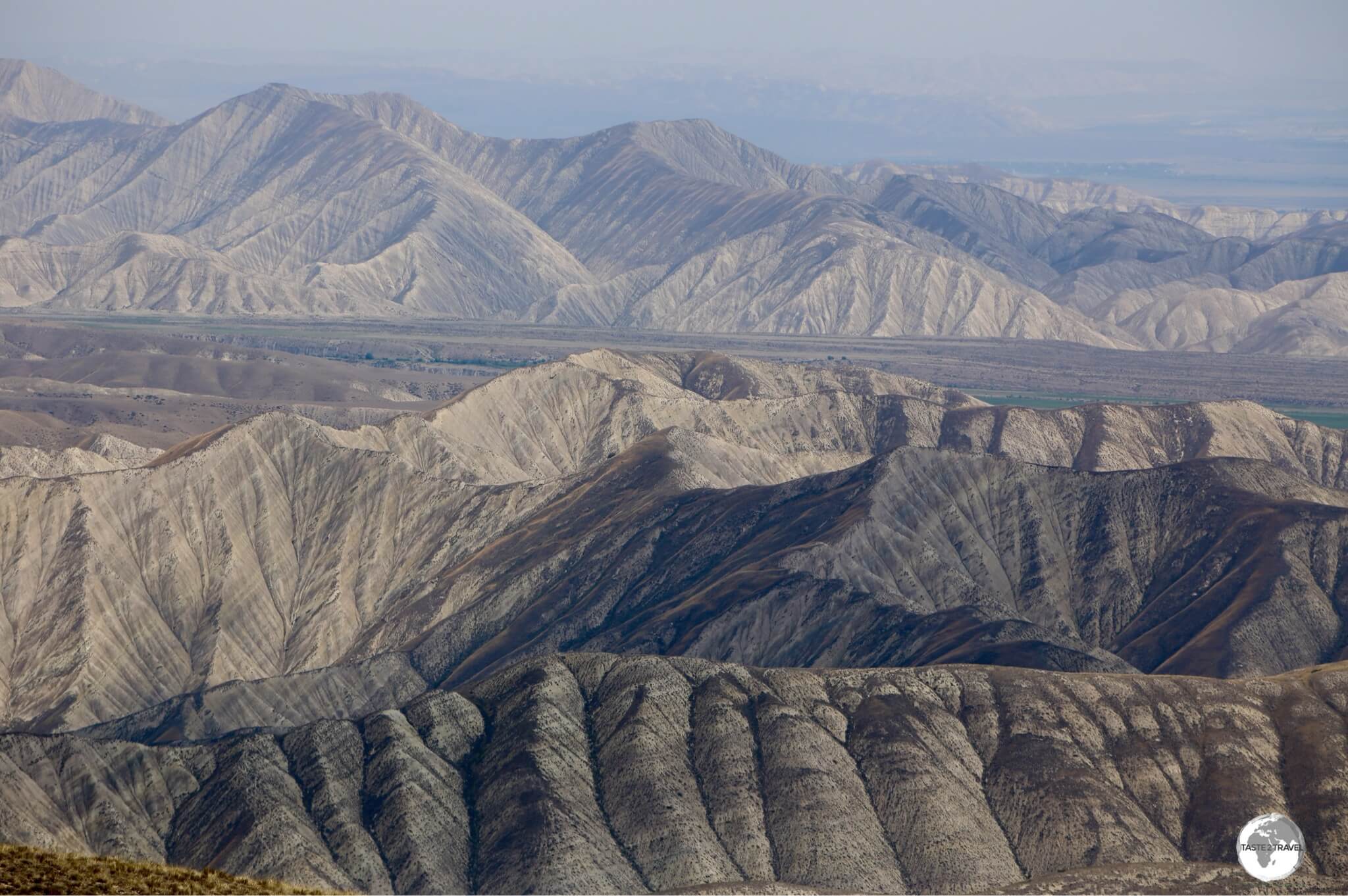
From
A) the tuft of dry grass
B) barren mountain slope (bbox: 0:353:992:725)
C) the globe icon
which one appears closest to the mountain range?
barren mountain slope (bbox: 0:353:992:725)

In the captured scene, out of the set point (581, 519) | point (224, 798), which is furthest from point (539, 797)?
point (581, 519)

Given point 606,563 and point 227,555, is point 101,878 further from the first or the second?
point 227,555

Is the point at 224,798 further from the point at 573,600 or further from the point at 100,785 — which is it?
the point at 573,600

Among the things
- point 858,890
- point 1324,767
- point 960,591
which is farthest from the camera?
point 960,591

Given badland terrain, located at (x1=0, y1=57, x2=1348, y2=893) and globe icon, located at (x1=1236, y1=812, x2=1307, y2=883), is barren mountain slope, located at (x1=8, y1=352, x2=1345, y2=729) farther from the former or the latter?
globe icon, located at (x1=1236, y1=812, x2=1307, y2=883)

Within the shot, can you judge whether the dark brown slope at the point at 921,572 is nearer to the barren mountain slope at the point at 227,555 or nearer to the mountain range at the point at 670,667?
the mountain range at the point at 670,667

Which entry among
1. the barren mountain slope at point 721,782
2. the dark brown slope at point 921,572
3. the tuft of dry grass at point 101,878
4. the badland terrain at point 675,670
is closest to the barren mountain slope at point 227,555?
the badland terrain at point 675,670

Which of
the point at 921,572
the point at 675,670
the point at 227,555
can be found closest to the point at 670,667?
the point at 675,670
